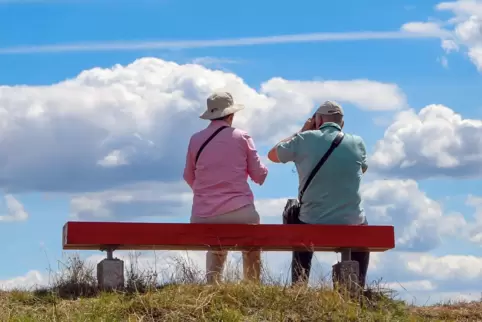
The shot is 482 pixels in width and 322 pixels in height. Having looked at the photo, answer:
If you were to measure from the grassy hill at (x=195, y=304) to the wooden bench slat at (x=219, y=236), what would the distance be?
1.46ft

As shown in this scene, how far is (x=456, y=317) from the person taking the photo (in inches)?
450

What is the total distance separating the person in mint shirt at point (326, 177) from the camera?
1130 centimetres

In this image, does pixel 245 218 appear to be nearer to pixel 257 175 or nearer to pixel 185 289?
pixel 257 175

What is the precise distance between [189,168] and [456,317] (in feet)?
11.0

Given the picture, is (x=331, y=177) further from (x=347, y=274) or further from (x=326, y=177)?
(x=347, y=274)

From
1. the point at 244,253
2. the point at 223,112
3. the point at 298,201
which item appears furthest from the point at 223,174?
the point at 298,201

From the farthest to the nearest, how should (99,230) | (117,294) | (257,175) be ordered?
1. (257,175)
2. (99,230)
3. (117,294)

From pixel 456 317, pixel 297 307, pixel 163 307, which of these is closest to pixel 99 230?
pixel 163 307

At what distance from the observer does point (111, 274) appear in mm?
10750

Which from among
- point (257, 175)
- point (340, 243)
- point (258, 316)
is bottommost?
A: point (258, 316)

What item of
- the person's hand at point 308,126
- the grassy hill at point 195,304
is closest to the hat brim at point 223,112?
the person's hand at point 308,126

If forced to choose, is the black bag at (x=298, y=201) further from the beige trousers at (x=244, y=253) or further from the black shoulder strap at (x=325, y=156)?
the beige trousers at (x=244, y=253)

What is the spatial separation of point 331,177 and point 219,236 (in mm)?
1402

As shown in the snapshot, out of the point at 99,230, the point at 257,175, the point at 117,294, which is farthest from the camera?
the point at 257,175
